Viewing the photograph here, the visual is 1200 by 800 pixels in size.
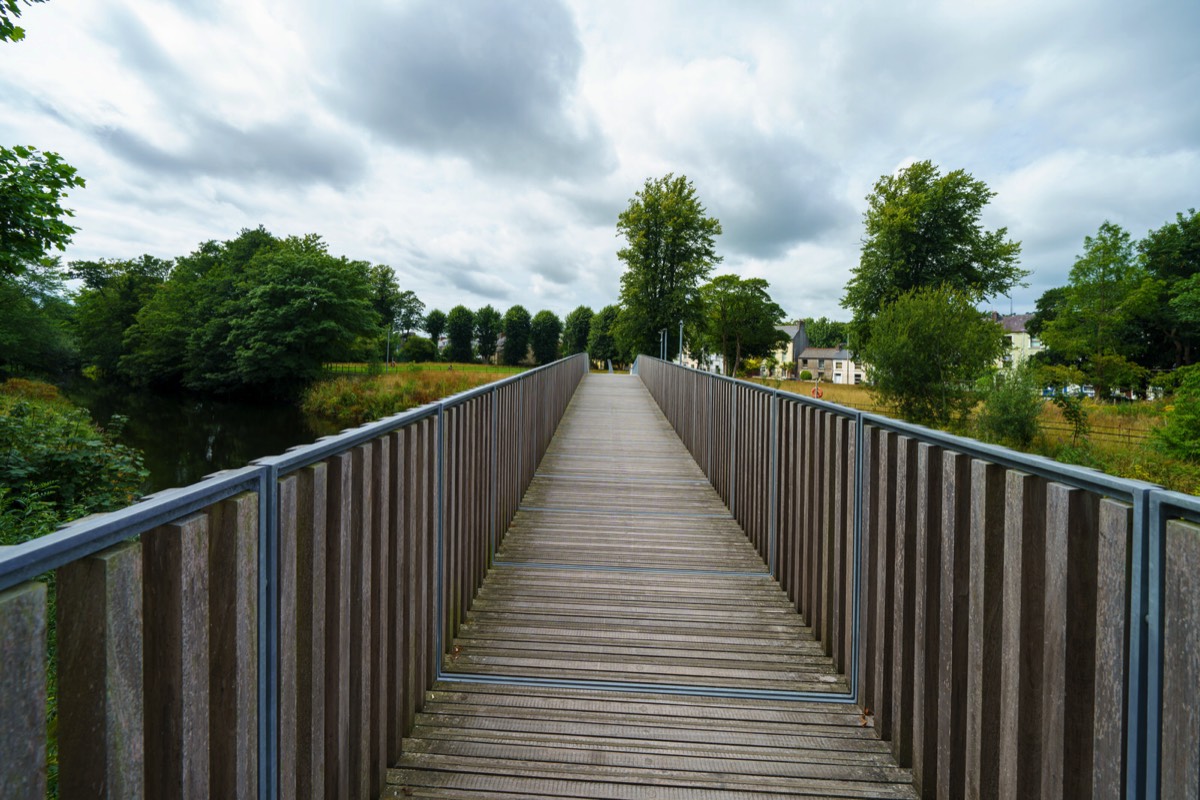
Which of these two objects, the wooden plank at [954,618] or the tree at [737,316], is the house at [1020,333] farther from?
the wooden plank at [954,618]

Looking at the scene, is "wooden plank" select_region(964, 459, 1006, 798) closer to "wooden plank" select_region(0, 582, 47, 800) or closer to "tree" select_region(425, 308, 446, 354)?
"wooden plank" select_region(0, 582, 47, 800)

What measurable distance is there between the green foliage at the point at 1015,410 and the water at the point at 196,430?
25689 mm

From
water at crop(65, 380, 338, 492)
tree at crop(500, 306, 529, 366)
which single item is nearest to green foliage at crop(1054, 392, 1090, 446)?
water at crop(65, 380, 338, 492)

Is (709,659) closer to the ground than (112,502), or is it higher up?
higher up

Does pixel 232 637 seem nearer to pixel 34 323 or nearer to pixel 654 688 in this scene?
pixel 654 688

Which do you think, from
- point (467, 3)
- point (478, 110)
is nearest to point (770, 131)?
point (478, 110)

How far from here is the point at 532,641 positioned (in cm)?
337

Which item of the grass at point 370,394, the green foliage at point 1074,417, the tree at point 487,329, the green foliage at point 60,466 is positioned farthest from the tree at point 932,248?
the tree at point 487,329

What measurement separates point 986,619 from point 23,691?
7.38 ft

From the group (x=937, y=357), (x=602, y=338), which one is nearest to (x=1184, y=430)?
(x=937, y=357)

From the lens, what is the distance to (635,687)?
9.69 feet

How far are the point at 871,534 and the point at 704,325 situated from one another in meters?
41.7

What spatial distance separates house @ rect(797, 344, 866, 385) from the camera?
96.1 meters

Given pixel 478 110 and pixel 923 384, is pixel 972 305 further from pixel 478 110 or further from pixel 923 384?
pixel 478 110
